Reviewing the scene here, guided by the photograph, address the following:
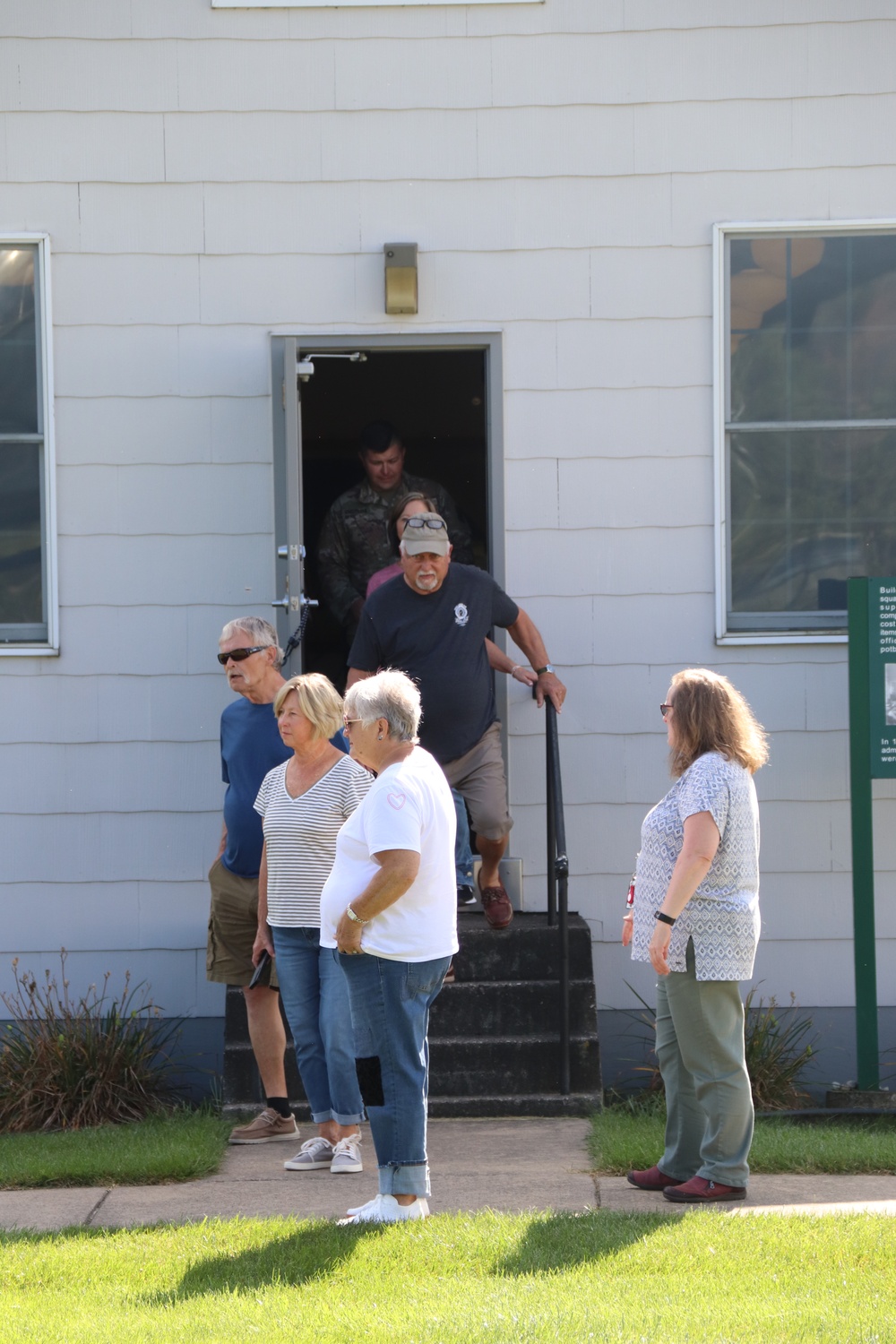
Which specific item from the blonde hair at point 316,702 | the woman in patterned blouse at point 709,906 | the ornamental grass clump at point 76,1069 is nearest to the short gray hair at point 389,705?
the blonde hair at point 316,702

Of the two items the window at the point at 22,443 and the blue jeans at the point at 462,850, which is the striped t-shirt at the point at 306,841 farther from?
the window at the point at 22,443

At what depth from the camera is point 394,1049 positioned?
4312 mm

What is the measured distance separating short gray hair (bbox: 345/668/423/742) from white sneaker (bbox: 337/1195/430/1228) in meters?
1.32

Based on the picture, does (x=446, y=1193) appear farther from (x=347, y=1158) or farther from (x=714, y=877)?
(x=714, y=877)

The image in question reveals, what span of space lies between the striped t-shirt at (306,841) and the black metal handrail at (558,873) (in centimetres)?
105

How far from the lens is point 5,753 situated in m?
6.71

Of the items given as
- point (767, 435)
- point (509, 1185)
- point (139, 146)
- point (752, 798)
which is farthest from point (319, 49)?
point (509, 1185)

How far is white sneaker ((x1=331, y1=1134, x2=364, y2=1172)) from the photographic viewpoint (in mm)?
5141

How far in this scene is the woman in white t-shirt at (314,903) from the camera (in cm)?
514

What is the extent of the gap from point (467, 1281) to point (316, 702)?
196 centimetres

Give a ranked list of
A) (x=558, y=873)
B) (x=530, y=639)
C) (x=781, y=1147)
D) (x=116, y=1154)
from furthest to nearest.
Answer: (x=530, y=639) → (x=558, y=873) → (x=116, y=1154) → (x=781, y=1147)

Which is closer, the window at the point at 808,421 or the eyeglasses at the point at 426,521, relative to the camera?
the eyeglasses at the point at 426,521

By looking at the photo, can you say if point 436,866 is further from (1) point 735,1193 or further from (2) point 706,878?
(1) point 735,1193

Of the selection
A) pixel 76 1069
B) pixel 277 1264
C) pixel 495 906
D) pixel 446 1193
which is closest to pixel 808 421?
pixel 495 906
